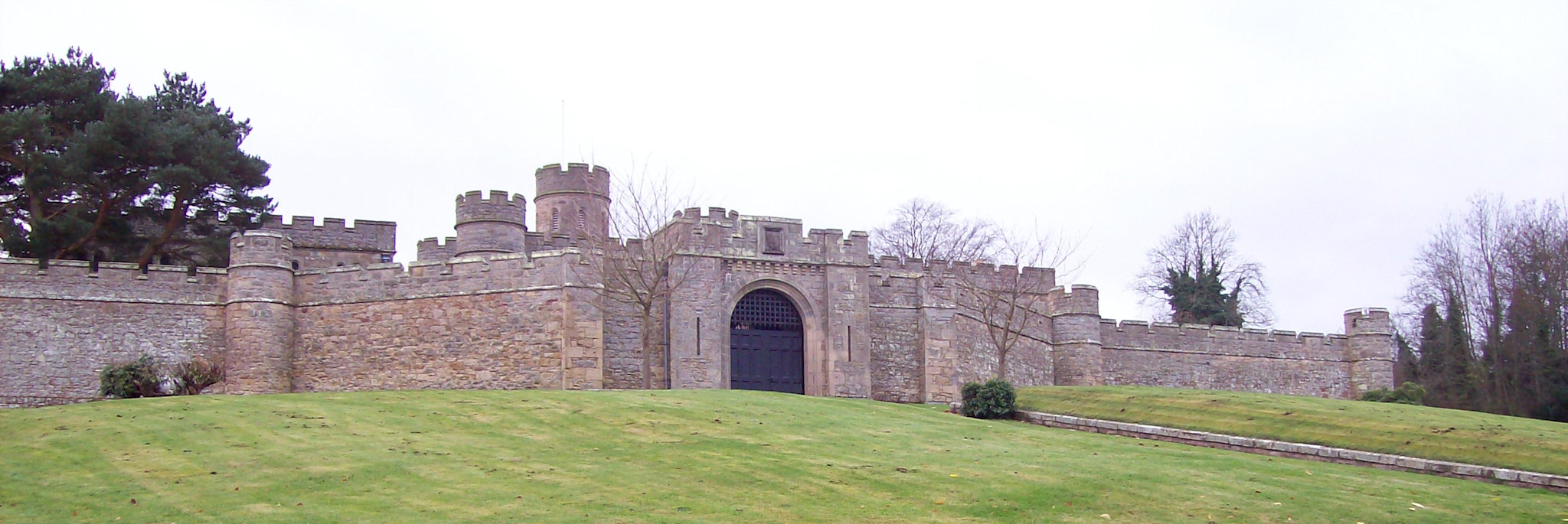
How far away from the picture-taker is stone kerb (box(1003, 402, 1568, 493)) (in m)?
21.8

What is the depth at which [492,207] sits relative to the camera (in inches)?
1746

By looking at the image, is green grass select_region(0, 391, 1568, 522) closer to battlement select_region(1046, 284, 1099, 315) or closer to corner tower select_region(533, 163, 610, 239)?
battlement select_region(1046, 284, 1099, 315)

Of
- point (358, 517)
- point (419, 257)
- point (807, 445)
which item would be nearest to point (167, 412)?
point (358, 517)

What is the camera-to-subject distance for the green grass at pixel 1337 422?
916 inches

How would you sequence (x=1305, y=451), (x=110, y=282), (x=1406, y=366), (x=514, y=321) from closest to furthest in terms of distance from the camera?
(x=1305, y=451)
(x=514, y=321)
(x=110, y=282)
(x=1406, y=366)

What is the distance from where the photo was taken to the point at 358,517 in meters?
16.2

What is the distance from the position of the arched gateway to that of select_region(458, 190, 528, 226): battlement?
40.9 feet

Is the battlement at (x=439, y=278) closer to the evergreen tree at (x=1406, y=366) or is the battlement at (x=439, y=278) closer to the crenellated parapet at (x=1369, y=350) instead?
the crenellated parapet at (x=1369, y=350)

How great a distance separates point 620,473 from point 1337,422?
14.3m

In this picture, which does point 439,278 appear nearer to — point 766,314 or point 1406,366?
point 766,314

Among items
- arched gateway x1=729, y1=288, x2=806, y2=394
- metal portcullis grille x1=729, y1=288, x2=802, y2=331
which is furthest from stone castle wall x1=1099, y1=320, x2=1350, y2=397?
metal portcullis grille x1=729, y1=288, x2=802, y2=331

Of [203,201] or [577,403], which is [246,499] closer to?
[577,403]

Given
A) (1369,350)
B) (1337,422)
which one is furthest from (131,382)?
(1369,350)

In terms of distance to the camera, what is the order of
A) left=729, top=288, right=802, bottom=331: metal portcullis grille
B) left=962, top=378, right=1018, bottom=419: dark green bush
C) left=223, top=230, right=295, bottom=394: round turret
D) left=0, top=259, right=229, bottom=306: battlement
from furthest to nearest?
left=729, top=288, right=802, bottom=331: metal portcullis grille, left=223, top=230, right=295, bottom=394: round turret, left=0, top=259, right=229, bottom=306: battlement, left=962, top=378, right=1018, bottom=419: dark green bush
